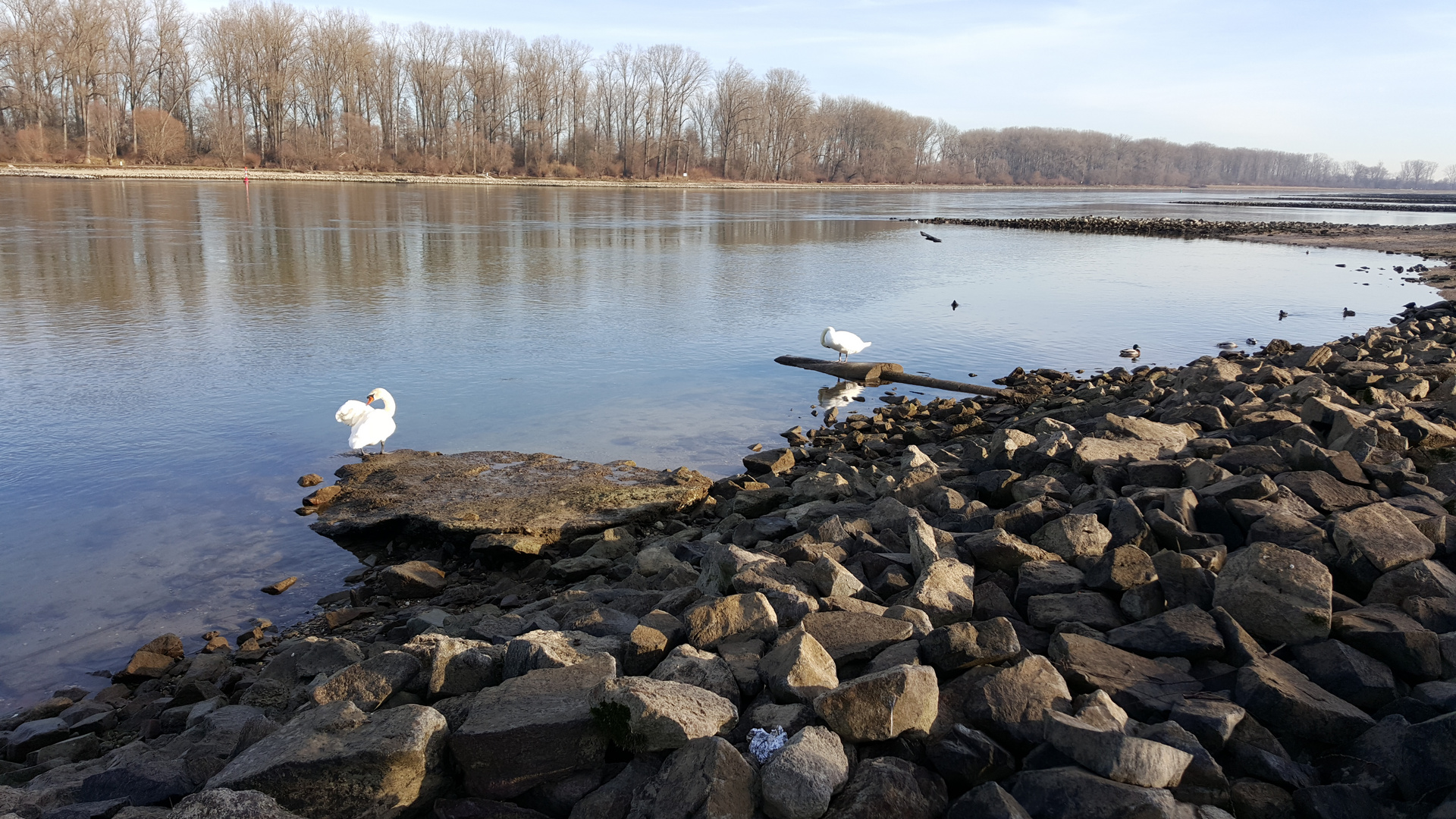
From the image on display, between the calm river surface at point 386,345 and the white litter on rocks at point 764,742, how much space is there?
3.96 metres

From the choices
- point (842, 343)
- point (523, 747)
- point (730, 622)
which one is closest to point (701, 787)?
point (523, 747)

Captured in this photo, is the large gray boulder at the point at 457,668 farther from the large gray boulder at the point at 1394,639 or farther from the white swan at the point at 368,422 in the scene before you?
the white swan at the point at 368,422

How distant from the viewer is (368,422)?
8.02 meters

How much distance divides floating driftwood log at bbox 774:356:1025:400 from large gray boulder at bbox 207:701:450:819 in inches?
355

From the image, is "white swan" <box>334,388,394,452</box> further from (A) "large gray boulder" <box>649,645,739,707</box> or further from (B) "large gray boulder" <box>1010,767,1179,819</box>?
(B) "large gray boulder" <box>1010,767,1179,819</box>

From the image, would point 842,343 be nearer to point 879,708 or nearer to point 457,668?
point 457,668

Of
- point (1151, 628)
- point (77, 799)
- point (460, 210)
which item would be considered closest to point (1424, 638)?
point (1151, 628)

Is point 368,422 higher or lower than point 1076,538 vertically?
lower

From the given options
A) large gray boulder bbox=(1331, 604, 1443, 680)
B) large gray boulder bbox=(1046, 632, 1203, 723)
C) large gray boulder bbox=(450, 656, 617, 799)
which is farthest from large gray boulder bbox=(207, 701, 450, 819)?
large gray boulder bbox=(1331, 604, 1443, 680)

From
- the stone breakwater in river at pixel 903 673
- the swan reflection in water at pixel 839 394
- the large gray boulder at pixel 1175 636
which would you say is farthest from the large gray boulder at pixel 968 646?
the swan reflection in water at pixel 839 394

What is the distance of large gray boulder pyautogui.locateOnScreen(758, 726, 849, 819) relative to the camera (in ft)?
7.76

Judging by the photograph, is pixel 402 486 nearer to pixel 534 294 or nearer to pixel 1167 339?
pixel 534 294

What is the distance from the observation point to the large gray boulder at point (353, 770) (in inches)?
101

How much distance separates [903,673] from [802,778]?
469 mm
